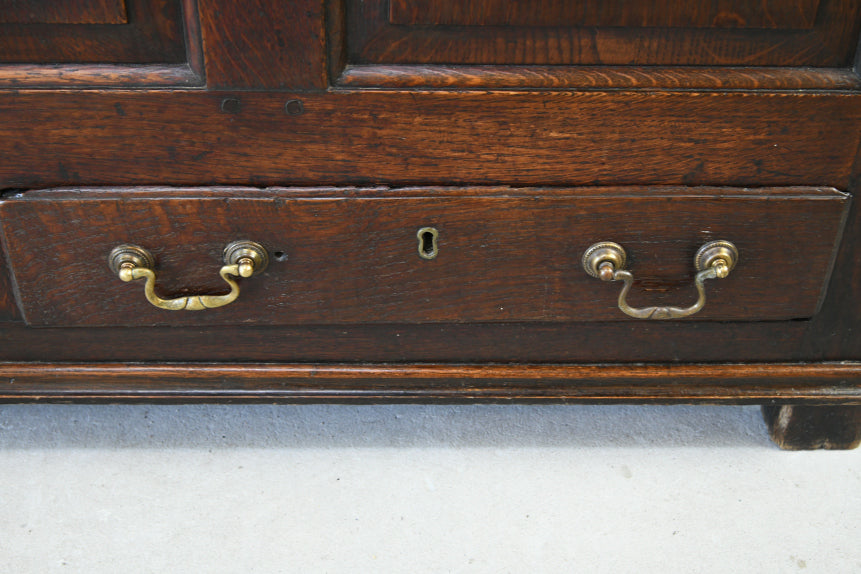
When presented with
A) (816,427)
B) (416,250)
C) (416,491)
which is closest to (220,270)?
(416,250)

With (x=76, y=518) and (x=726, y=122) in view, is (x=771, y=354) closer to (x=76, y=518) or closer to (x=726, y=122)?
(x=726, y=122)

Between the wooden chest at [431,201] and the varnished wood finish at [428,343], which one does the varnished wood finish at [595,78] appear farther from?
the varnished wood finish at [428,343]

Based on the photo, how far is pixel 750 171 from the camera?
66cm

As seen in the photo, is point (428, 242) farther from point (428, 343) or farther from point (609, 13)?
point (609, 13)

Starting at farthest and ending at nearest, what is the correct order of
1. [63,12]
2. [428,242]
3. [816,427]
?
[816,427]
[428,242]
[63,12]

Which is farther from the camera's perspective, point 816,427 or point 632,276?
point 816,427

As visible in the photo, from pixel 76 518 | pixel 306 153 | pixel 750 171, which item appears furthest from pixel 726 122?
pixel 76 518

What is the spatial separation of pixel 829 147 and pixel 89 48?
2.12 ft

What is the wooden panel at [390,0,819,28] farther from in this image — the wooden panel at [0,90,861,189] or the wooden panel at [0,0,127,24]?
the wooden panel at [0,0,127,24]

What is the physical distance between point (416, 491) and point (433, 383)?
119mm

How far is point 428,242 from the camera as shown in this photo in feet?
2.27

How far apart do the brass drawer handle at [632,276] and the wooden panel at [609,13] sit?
0.19 metres

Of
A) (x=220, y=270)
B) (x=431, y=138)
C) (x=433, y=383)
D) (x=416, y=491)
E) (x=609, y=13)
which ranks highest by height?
(x=609, y=13)

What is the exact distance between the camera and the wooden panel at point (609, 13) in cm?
60
